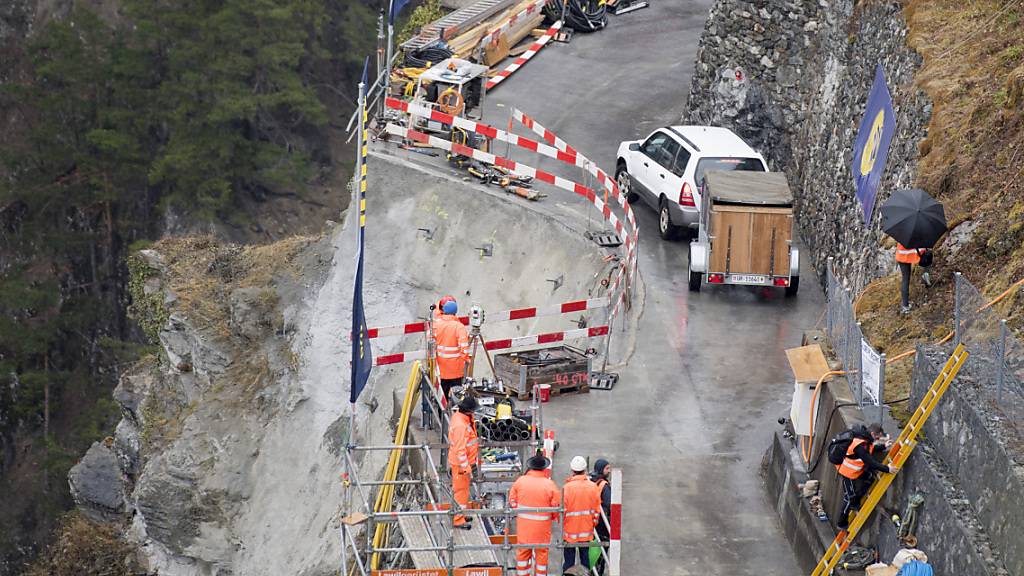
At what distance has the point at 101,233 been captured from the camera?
56.0m

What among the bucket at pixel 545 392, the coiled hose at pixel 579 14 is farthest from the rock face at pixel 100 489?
the bucket at pixel 545 392

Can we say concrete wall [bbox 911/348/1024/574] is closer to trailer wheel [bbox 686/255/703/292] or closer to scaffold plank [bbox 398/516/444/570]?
scaffold plank [bbox 398/516/444/570]

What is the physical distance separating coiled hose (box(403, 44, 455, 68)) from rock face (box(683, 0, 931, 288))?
5.41 meters

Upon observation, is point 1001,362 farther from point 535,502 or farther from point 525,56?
point 525,56

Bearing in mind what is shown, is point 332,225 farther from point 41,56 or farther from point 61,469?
point 41,56

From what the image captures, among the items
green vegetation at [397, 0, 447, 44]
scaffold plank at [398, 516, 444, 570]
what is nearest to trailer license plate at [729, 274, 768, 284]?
scaffold plank at [398, 516, 444, 570]

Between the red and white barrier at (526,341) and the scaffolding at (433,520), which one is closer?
the scaffolding at (433,520)

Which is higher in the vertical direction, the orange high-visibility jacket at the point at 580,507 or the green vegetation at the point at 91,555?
the orange high-visibility jacket at the point at 580,507

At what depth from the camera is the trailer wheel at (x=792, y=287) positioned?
22.6 meters

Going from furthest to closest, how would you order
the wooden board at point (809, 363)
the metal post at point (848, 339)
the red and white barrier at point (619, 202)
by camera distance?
the red and white barrier at point (619, 202) < the wooden board at point (809, 363) < the metal post at point (848, 339)

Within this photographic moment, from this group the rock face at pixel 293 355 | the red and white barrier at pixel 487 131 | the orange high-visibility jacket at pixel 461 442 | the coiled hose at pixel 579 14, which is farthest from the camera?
the coiled hose at pixel 579 14

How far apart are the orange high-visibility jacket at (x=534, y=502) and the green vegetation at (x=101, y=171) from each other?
38.8 metres

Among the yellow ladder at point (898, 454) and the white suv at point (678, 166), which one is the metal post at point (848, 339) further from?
the white suv at point (678, 166)

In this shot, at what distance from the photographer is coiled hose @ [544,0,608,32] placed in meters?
35.5
